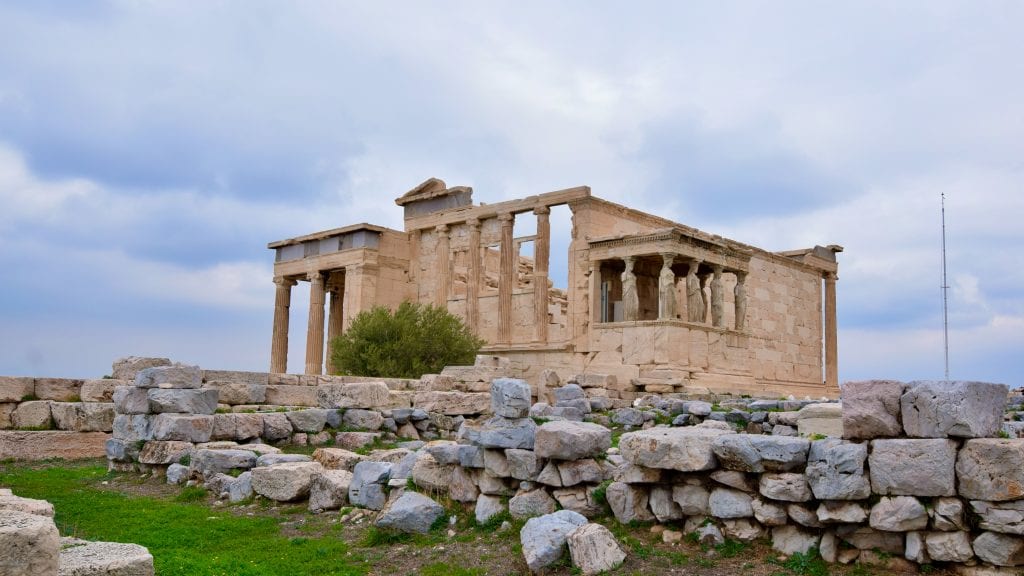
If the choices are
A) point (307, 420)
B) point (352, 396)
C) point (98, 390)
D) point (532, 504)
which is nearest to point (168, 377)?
point (307, 420)

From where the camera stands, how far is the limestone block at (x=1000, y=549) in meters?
6.19

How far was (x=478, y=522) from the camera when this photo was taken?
8422 mm

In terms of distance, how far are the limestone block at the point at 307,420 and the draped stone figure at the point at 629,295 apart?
492 inches

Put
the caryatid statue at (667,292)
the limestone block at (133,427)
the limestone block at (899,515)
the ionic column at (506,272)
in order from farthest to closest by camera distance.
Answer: the ionic column at (506,272)
the caryatid statue at (667,292)
the limestone block at (133,427)
the limestone block at (899,515)

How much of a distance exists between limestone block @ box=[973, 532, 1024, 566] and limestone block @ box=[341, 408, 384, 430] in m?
10.9

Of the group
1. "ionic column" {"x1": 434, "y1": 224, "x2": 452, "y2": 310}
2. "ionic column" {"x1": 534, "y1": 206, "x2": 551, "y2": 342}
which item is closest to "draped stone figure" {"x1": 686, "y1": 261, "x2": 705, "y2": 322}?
"ionic column" {"x1": 534, "y1": 206, "x2": 551, "y2": 342}

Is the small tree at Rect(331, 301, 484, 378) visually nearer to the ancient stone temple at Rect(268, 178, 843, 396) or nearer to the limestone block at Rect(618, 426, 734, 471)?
the ancient stone temple at Rect(268, 178, 843, 396)

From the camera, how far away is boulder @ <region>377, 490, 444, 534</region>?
27.3 feet

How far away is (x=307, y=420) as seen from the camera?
48.9 feet

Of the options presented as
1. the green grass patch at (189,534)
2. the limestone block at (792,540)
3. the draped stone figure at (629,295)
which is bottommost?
the green grass patch at (189,534)

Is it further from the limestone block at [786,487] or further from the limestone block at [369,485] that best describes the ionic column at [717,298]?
the limestone block at [786,487]

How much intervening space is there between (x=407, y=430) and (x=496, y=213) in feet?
48.5

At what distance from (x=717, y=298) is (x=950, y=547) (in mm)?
21455

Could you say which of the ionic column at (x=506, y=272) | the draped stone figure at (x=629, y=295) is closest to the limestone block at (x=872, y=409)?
the draped stone figure at (x=629, y=295)
